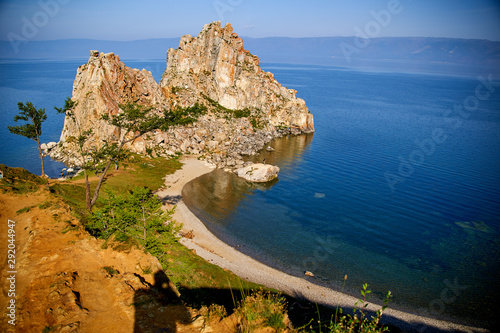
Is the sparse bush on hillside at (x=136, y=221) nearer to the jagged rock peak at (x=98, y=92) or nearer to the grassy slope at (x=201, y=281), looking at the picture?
the grassy slope at (x=201, y=281)

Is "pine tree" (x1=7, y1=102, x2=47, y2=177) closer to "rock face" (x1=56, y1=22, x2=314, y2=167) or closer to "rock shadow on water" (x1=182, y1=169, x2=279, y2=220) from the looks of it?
"rock face" (x1=56, y1=22, x2=314, y2=167)

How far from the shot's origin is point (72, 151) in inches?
2847

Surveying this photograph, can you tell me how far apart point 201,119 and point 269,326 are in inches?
3459

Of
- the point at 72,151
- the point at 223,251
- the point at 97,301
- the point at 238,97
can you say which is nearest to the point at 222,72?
the point at 238,97

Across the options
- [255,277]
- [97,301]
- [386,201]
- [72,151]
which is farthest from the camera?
[72,151]

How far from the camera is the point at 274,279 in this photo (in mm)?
34938

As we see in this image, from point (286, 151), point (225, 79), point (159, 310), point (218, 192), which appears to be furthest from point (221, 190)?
point (225, 79)

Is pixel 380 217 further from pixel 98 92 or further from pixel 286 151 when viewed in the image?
pixel 98 92

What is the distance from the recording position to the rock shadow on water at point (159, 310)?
1260 centimetres

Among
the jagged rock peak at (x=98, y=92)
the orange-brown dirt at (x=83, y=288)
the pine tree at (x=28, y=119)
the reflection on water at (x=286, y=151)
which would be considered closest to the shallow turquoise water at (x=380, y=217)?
the reflection on water at (x=286, y=151)

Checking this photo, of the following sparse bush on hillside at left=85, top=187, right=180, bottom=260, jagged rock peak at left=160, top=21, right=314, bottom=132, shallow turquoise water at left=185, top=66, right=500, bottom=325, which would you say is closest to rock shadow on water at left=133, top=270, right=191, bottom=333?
sparse bush on hillside at left=85, top=187, right=180, bottom=260

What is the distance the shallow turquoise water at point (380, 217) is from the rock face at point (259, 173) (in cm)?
250

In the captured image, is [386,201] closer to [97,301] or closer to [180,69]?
[97,301]

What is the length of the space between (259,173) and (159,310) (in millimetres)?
54897
